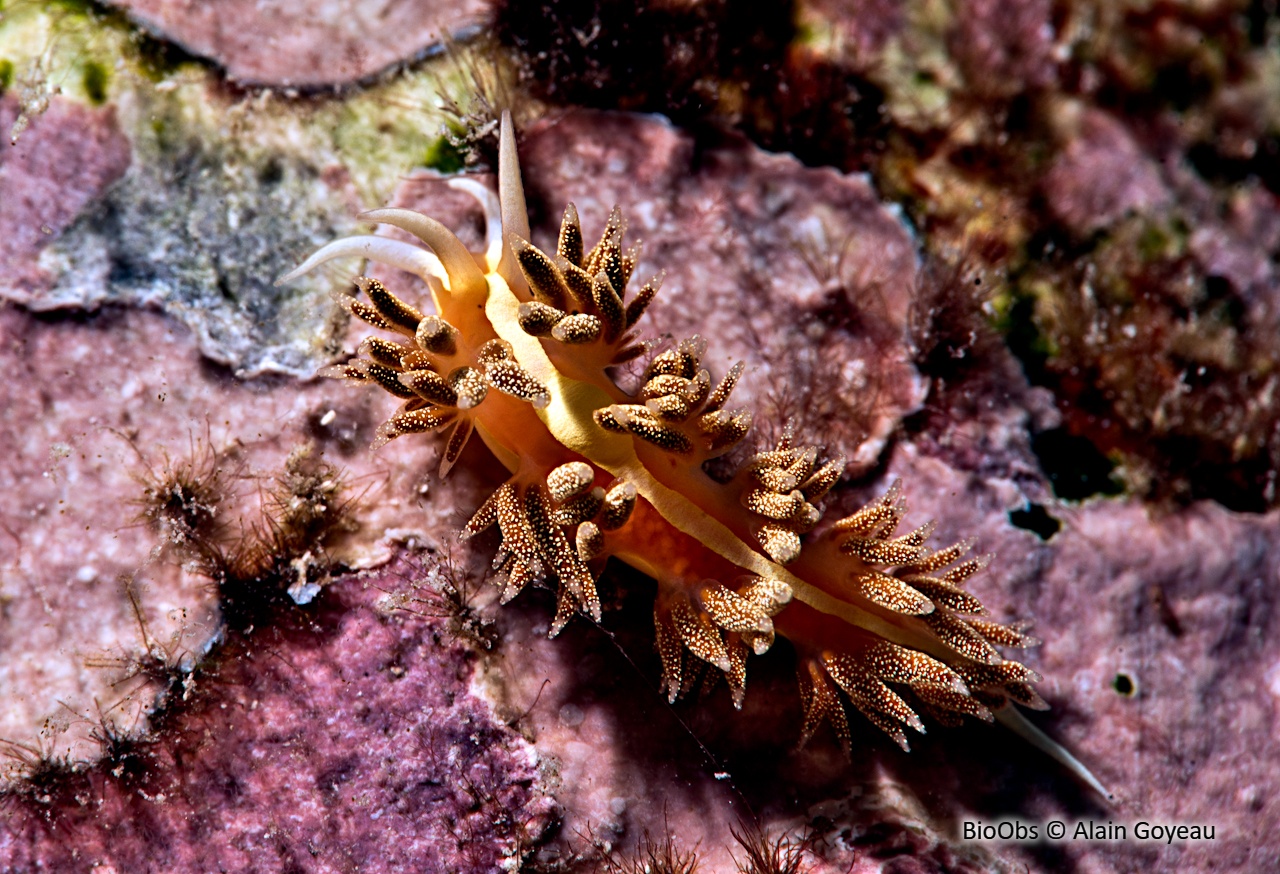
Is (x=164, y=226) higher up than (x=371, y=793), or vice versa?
(x=164, y=226)

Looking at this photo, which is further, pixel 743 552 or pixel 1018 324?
pixel 1018 324

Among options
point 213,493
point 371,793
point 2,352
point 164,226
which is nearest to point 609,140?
point 164,226

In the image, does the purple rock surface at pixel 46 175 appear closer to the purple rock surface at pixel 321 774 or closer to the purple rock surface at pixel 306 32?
the purple rock surface at pixel 306 32

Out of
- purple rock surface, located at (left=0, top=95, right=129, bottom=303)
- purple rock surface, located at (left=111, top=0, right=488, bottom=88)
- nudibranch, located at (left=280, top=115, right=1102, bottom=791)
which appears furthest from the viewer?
purple rock surface, located at (left=111, top=0, right=488, bottom=88)

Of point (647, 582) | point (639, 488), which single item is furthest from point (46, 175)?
point (647, 582)

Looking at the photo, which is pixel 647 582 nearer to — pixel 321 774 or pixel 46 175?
pixel 321 774

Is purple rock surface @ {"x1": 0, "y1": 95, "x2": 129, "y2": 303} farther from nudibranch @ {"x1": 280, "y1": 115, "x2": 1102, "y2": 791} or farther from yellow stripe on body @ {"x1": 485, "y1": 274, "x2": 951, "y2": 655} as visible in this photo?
yellow stripe on body @ {"x1": 485, "y1": 274, "x2": 951, "y2": 655}

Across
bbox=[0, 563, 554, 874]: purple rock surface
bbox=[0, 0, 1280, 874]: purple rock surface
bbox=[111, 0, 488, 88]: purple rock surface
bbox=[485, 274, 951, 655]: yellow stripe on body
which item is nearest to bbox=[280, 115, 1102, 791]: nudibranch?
bbox=[485, 274, 951, 655]: yellow stripe on body

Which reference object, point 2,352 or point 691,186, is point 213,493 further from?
point 691,186
